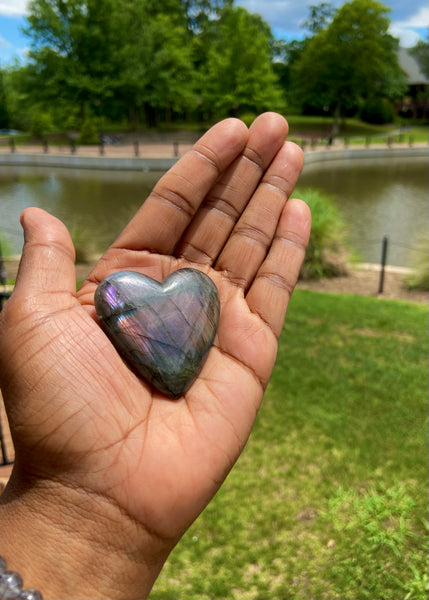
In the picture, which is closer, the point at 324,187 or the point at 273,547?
the point at 273,547

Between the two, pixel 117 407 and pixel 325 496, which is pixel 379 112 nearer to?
pixel 325 496

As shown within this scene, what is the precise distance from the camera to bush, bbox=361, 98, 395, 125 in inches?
1940

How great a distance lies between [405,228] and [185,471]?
14022mm

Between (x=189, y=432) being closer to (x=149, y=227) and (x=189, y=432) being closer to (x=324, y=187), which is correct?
(x=149, y=227)

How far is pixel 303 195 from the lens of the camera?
400 inches

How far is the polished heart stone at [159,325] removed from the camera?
2.21m

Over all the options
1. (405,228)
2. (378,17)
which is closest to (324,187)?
(405,228)

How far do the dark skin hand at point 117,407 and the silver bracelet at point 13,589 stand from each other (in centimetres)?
4

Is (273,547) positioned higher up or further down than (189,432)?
further down

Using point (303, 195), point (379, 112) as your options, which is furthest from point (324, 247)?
point (379, 112)

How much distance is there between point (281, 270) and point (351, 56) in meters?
47.3

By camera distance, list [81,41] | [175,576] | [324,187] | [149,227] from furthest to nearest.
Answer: [81,41], [324,187], [175,576], [149,227]

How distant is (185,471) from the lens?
6.45ft

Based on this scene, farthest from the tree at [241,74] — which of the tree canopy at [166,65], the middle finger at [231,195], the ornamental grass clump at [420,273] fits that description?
the middle finger at [231,195]
